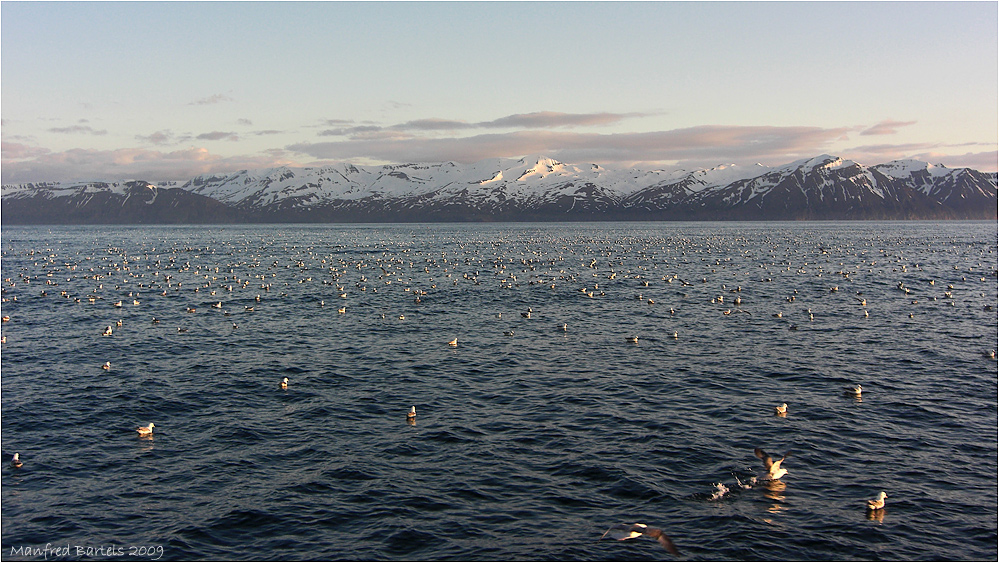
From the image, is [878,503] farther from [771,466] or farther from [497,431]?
[497,431]

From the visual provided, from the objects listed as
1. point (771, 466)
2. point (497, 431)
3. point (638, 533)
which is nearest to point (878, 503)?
point (771, 466)

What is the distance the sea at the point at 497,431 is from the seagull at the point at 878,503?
187 mm

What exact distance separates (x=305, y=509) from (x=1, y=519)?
930cm

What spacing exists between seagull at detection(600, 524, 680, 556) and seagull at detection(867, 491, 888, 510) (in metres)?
6.97

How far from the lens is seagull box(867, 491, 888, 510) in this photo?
2259 centimetres

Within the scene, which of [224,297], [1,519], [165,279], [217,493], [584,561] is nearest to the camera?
[584,561]

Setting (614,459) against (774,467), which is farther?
(614,459)

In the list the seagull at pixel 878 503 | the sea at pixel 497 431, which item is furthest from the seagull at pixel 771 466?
the seagull at pixel 878 503

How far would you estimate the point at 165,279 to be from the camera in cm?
8725

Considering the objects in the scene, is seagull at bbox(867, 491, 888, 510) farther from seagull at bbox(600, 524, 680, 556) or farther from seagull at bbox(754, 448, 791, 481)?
seagull at bbox(600, 524, 680, 556)

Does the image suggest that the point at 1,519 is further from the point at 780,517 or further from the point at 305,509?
the point at 780,517

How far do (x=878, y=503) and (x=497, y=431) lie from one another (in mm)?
14297

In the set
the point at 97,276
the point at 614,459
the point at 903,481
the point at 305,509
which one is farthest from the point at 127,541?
the point at 97,276

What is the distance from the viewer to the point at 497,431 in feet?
98.4
